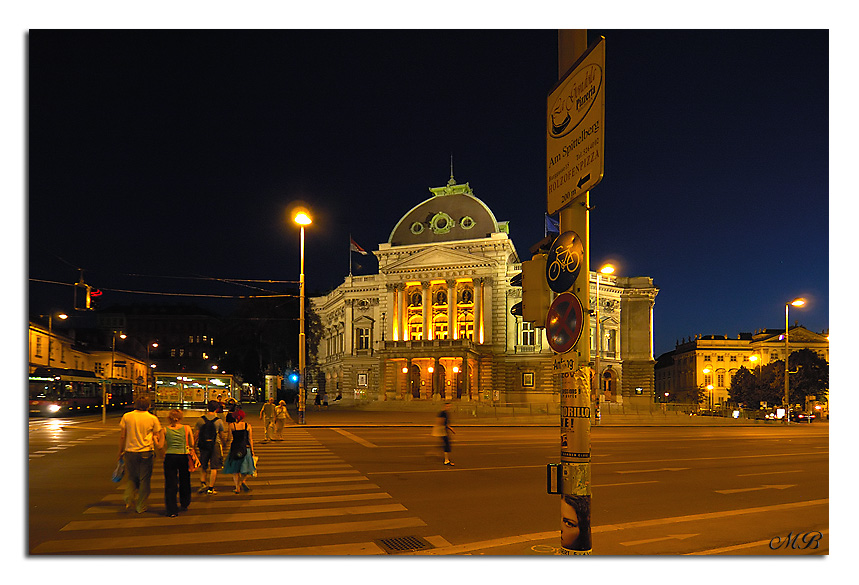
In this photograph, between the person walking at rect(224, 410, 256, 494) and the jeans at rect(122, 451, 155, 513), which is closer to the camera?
the jeans at rect(122, 451, 155, 513)

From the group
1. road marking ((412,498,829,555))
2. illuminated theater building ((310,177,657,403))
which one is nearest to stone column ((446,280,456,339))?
illuminated theater building ((310,177,657,403))

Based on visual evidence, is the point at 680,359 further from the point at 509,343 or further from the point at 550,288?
the point at 550,288

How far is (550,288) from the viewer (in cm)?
636

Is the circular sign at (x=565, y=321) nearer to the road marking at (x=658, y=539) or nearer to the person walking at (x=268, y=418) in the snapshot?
the road marking at (x=658, y=539)

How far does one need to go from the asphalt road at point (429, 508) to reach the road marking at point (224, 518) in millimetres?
30

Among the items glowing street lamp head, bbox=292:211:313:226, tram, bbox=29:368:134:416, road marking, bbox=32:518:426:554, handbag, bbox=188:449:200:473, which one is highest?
glowing street lamp head, bbox=292:211:313:226

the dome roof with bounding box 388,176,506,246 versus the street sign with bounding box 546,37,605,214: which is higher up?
the dome roof with bounding box 388,176,506,246

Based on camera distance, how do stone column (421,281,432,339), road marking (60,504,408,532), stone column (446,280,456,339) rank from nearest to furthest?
1. road marking (60,504,408,532)
2. stone column (446,280,456,339)
3. stone column (421,281,432,339)

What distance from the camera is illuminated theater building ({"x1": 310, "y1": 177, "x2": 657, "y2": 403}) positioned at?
65500mm

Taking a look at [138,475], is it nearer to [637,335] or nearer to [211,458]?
[211,458]

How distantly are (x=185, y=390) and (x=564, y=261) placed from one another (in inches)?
1565

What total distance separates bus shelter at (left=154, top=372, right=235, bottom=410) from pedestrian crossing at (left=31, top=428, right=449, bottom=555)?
29.7 m

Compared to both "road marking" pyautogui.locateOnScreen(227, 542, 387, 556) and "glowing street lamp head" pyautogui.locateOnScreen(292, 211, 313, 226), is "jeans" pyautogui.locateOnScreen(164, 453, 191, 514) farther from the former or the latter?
"glowing street lamp head" pyautogui.locateOnScreen(292, 211, 313, 226)

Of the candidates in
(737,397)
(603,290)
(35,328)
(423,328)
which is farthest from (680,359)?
(35,328)
